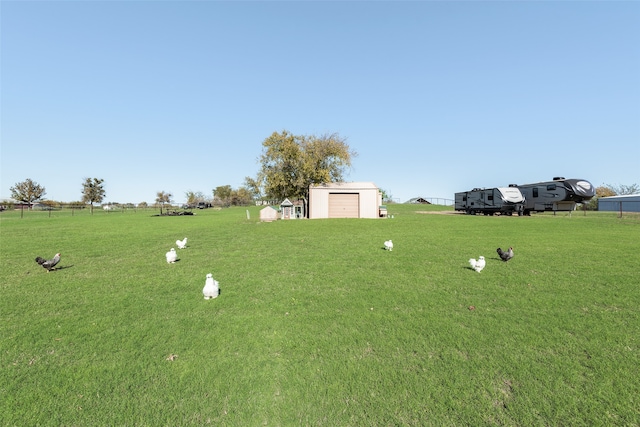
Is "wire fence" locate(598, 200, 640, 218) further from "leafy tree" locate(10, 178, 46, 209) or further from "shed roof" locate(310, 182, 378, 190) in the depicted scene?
"leafy tree" locate(10, 178, 46, 209)

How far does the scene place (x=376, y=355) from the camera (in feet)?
13.1

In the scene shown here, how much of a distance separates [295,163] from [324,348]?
33.1 metres

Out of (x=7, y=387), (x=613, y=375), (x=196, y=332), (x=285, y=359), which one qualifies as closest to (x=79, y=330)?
(x=7, y=387)

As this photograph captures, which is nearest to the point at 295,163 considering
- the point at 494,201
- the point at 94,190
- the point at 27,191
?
the point at 494,201

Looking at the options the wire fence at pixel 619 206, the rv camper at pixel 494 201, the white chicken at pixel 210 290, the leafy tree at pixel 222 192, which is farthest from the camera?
the leafy tree at pixel 222 192

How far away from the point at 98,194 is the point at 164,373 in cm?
8382

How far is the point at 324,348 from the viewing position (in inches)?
164

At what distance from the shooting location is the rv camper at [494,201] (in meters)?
32.2

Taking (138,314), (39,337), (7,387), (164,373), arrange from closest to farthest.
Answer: (7,387) → (164,373) → (39,337) → (138,314)

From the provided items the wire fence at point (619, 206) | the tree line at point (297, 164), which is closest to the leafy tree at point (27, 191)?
the tree line at point (297, 164)

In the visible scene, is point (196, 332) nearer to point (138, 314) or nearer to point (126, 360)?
point (126, 360)

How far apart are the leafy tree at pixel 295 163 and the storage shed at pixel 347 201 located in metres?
3.68

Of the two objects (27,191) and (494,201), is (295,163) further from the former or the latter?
(27,191)

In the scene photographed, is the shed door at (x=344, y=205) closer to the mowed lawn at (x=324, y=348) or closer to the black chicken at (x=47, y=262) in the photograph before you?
the mowed lawn at (x=324, y=348)
